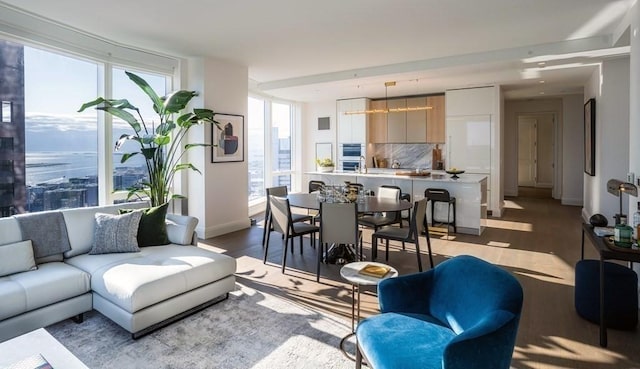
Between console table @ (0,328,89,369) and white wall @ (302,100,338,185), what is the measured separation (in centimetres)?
778

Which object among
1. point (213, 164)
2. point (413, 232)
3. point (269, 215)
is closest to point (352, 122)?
point (213, 164)

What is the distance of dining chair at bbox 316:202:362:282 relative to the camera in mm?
3805

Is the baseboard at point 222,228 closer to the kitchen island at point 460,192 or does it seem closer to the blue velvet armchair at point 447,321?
the kitchen island at point 460,192

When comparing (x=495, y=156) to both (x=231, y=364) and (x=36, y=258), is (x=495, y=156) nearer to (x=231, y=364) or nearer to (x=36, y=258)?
(x=231, y=364)

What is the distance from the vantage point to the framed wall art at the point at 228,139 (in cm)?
588

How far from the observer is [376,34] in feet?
15.2

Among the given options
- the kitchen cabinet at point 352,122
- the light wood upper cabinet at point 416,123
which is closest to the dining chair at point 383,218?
the light wood upper cabinet at point 416,123

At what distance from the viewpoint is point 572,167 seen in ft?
30.5

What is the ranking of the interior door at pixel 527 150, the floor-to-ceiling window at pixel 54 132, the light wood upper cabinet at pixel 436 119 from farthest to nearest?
the interior door at pixel 527 150 < the light wood upper cabinet at pixel 436 119 < the floor-to-ceiling window at pixel 54 132

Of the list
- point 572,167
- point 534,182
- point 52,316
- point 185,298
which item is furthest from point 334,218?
point 534,182

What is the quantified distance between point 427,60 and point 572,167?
5.91 m

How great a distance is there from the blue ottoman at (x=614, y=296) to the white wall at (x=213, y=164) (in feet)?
15.9

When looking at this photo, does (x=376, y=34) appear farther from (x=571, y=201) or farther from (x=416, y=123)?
(x=571, y=201)

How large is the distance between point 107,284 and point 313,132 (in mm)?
7603
